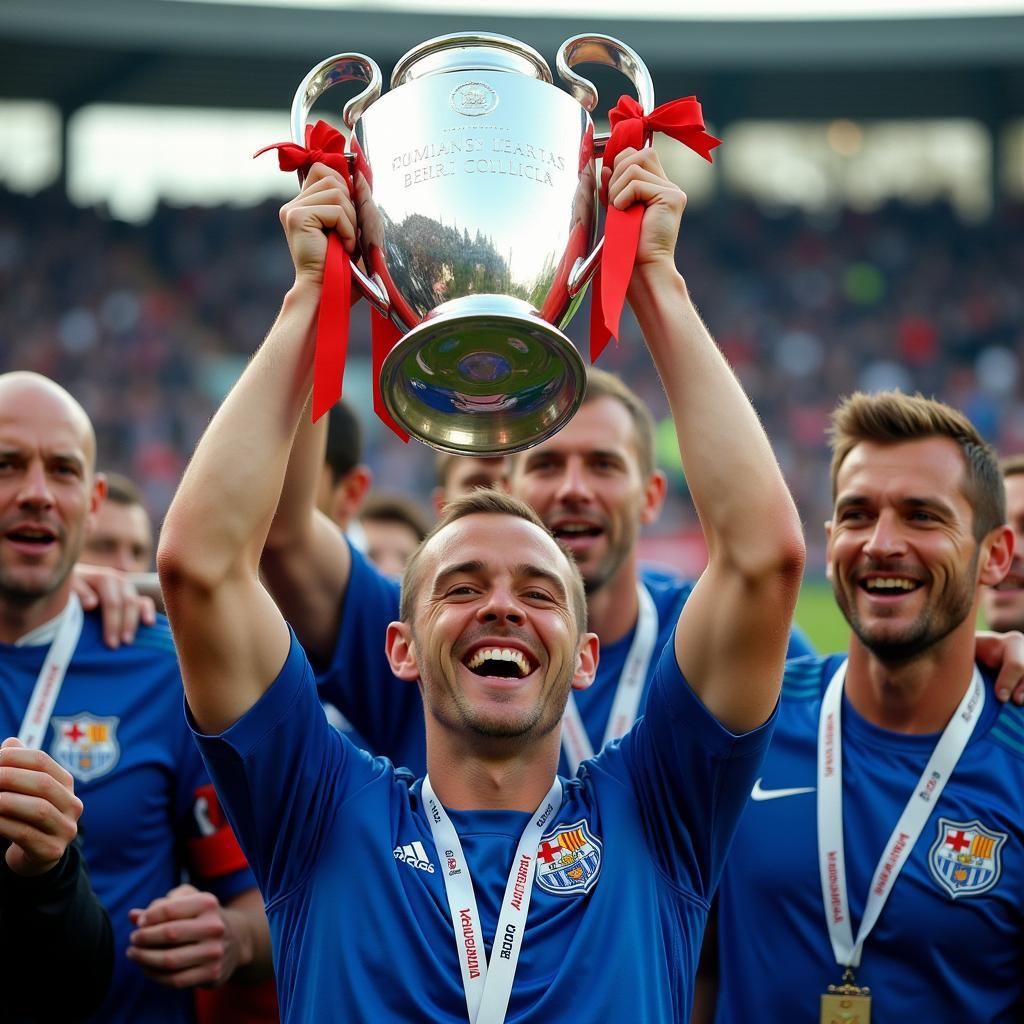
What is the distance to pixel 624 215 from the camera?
2.44 m

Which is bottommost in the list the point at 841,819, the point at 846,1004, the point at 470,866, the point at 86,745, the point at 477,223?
the point at 846,1004

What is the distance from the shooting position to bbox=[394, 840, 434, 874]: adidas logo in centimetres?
246

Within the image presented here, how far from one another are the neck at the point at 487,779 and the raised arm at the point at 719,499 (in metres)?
0.34

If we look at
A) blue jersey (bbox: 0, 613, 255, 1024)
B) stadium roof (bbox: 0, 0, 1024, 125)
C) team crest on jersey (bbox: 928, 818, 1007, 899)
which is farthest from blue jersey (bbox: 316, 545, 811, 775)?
stadium roof (bbox: 0, 0, 1024, 125)

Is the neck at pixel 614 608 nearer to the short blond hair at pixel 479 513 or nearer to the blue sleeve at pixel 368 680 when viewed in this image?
the blue sleeve at pixel 368 680

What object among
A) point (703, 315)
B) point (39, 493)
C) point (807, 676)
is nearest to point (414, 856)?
Result: point (807, 676)

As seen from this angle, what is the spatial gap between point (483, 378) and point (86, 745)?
4.69 ft

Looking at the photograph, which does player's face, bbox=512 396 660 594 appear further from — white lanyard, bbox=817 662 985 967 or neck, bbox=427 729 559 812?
neck, bbox=427 729 559 812

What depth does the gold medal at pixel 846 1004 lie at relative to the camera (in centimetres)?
288

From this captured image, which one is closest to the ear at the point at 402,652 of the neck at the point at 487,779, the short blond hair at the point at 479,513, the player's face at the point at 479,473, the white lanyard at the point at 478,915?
the short blond hair at the point at 479,513

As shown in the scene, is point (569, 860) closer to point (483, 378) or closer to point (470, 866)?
point (470, 866)

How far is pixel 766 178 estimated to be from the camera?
22594mm

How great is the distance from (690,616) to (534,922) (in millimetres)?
558

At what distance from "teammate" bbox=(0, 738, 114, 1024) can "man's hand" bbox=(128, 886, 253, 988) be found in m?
0.14
